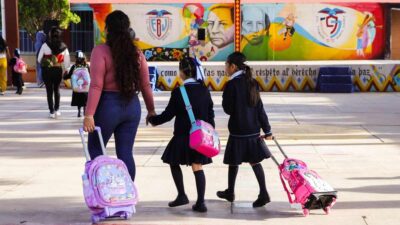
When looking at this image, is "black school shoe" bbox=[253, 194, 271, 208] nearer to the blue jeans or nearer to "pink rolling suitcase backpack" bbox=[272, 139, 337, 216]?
"pink rolling suitcase backpack" bbox=[272, 139, 337, 216]

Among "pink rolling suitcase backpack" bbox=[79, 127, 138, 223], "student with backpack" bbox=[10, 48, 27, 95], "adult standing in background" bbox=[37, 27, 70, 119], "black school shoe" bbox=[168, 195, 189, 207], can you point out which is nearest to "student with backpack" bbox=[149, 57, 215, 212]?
"black school shoe" bbox=[168, 195, 189, 207]

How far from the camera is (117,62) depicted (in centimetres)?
765

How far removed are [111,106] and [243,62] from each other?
1513 millimetres

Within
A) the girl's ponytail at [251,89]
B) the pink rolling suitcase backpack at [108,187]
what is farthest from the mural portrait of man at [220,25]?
the pink rolling suitcase backpack at [108,187]

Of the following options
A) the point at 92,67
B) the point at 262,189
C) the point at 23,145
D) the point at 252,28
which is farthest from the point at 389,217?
the point at 252,28

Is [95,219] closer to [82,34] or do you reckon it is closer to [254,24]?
[254,24]

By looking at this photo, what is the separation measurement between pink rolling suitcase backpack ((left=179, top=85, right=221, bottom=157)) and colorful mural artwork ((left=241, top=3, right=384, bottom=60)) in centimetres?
3134

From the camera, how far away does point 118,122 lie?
7750 mm

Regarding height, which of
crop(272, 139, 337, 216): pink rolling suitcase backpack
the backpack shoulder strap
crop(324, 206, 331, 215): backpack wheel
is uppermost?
the backpack shoulder strap

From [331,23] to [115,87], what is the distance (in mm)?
33083

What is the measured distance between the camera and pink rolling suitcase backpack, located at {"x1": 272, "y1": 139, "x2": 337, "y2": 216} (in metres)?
7.91

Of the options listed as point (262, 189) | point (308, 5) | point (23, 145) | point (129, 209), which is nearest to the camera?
point (129, 209)

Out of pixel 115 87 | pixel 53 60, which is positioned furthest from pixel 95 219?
pixel 53 60

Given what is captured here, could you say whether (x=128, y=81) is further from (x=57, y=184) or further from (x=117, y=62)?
(x=57, y=184)
